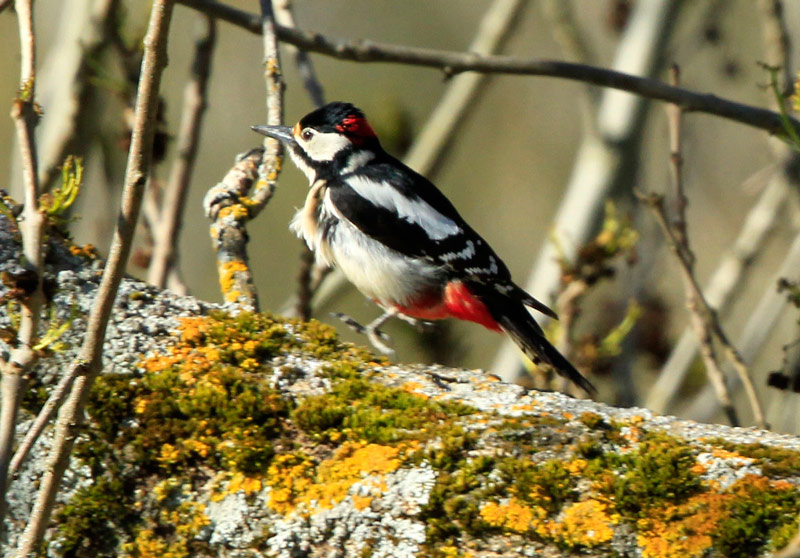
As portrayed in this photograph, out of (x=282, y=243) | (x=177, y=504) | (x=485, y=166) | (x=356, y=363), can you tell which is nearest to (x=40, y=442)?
(x=177, y=504)

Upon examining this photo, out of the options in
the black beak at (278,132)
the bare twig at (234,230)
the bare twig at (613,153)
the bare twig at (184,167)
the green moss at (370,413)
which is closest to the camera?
the green moss at (370,413)

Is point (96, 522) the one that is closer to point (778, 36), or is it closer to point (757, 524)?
point (757, 524)

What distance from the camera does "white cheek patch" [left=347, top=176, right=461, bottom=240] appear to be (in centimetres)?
376

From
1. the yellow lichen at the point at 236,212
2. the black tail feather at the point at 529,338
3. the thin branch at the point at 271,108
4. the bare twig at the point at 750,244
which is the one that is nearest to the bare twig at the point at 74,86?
the thin branch at the point at 271,108

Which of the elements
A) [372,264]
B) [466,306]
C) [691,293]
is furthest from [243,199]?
[691,293]

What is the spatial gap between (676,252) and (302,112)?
551 centimetres

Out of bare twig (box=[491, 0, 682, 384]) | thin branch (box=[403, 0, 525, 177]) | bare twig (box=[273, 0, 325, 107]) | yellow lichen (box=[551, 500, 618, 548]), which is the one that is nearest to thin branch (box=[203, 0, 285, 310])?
bare twig (box=[273, 0, 325, 107])

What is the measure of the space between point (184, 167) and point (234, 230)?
1390 millimetres

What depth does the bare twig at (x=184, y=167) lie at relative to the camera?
4.27 m

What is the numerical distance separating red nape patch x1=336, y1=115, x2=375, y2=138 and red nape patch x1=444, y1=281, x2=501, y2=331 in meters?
0.85

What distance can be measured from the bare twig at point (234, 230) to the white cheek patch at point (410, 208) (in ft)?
2.12

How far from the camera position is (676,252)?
3670 mm

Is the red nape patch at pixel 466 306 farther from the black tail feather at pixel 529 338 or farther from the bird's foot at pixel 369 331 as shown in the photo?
the bird's foot at pixel 369 331

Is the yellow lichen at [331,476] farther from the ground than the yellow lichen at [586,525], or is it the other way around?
the yellow lichen at [331,476]
